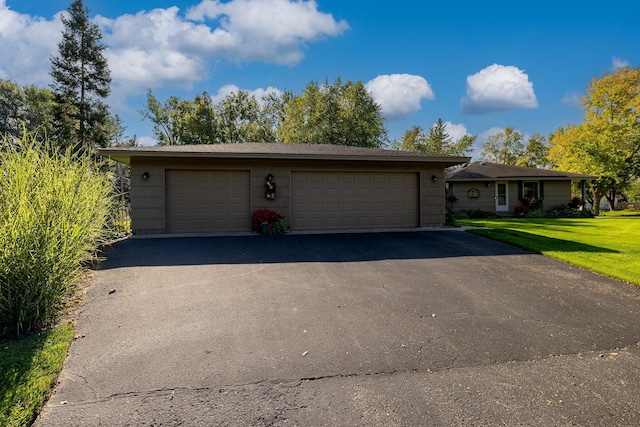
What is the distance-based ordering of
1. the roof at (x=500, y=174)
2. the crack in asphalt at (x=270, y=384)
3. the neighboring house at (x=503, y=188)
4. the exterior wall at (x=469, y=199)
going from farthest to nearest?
the exterior wall at (x=469, y=199), the neighboring house at (x=503, y=188), the roof at (x=500, y=174), the crack in asphalt at (x=270, y=384)

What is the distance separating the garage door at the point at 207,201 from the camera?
10.2 metres

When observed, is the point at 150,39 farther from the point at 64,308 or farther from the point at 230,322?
the point at 230,322

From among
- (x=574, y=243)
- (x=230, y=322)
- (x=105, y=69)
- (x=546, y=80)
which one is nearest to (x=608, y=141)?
(x=546, y=80)

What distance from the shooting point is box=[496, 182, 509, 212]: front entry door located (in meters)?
19.5

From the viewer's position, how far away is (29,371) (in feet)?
9.26

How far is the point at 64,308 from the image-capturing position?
4285 mm

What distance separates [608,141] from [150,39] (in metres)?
29.0

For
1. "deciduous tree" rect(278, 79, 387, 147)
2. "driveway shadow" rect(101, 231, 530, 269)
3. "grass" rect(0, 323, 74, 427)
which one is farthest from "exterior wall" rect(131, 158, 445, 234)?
"deciduous tree" rect(278, 79, 387, 147)

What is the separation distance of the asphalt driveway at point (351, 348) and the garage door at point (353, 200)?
190 inches

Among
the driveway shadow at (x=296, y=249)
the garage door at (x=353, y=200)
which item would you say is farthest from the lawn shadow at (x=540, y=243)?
the garage door at (x=353, y=200)

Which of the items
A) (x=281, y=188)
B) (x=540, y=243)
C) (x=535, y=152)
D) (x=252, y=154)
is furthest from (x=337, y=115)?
(x=535, y=152)

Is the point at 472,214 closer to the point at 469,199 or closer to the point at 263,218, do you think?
the point at 469,199

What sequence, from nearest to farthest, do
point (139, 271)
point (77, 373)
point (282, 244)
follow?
point (77, 373)
point (139, 271)
point (282, 244)

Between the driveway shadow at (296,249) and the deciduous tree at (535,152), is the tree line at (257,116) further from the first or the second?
the driveway shadow at (296,249)
